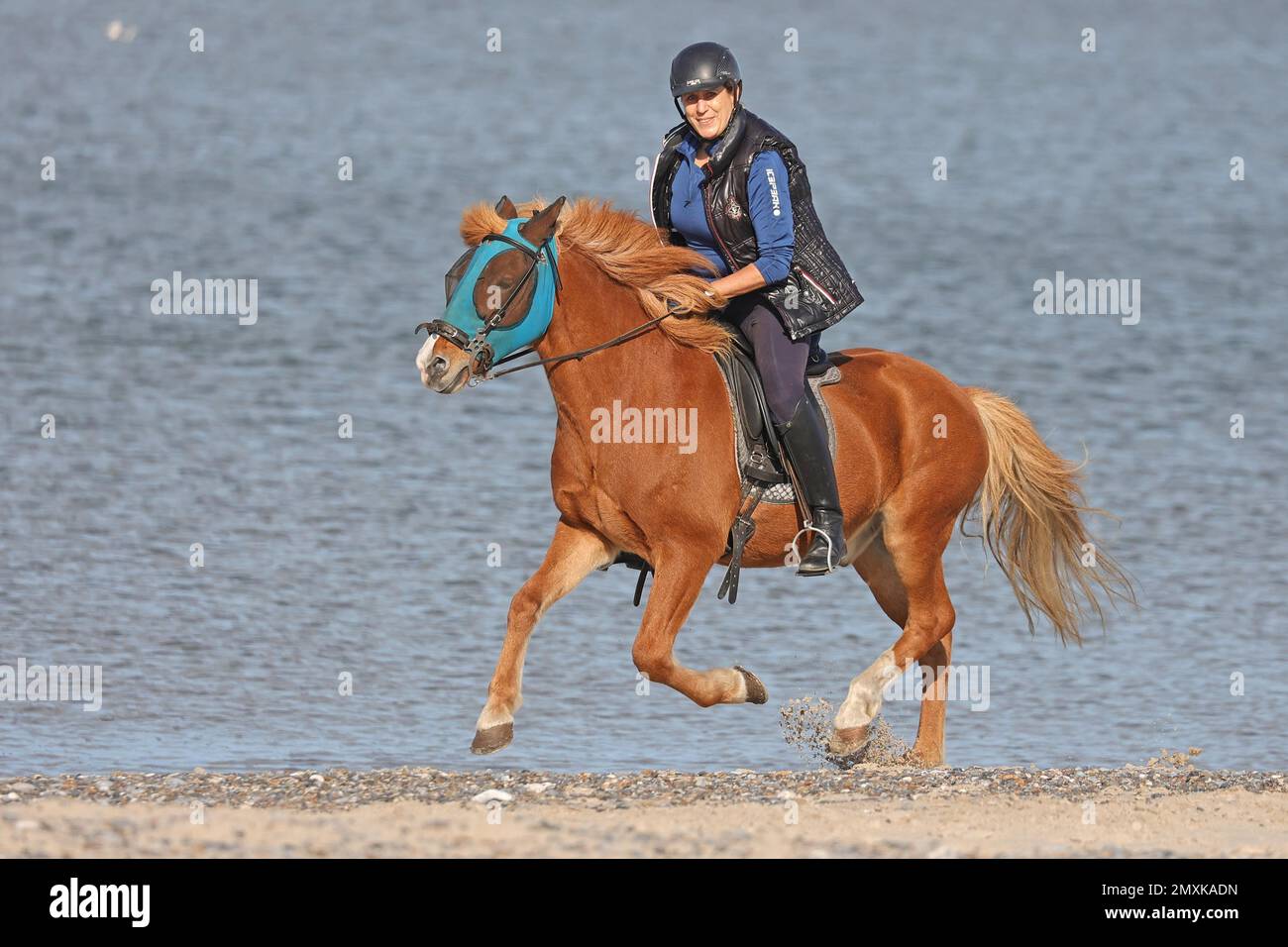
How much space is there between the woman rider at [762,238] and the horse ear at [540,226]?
755 millimetres

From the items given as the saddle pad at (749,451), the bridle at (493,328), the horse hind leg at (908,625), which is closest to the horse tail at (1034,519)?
the horse hind leg at (908,625)

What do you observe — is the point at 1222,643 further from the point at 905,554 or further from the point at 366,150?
the point at 366,150

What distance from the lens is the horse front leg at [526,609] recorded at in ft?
28.8

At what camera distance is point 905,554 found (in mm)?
9906

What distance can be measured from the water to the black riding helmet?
338 cm

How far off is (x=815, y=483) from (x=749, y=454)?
32 centimetres

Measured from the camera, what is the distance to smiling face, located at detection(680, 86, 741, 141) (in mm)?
8922

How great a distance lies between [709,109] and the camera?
894cm

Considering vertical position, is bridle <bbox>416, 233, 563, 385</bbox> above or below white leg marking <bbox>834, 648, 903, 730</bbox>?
above

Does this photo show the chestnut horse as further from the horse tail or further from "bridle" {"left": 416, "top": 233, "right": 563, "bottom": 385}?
the horse tail

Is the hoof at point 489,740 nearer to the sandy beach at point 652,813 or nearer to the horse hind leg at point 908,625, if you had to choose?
the sandy beach at point 652,813

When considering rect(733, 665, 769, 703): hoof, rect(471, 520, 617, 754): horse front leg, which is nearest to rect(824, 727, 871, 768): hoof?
rect(733, 665, 769, 703): hoof
